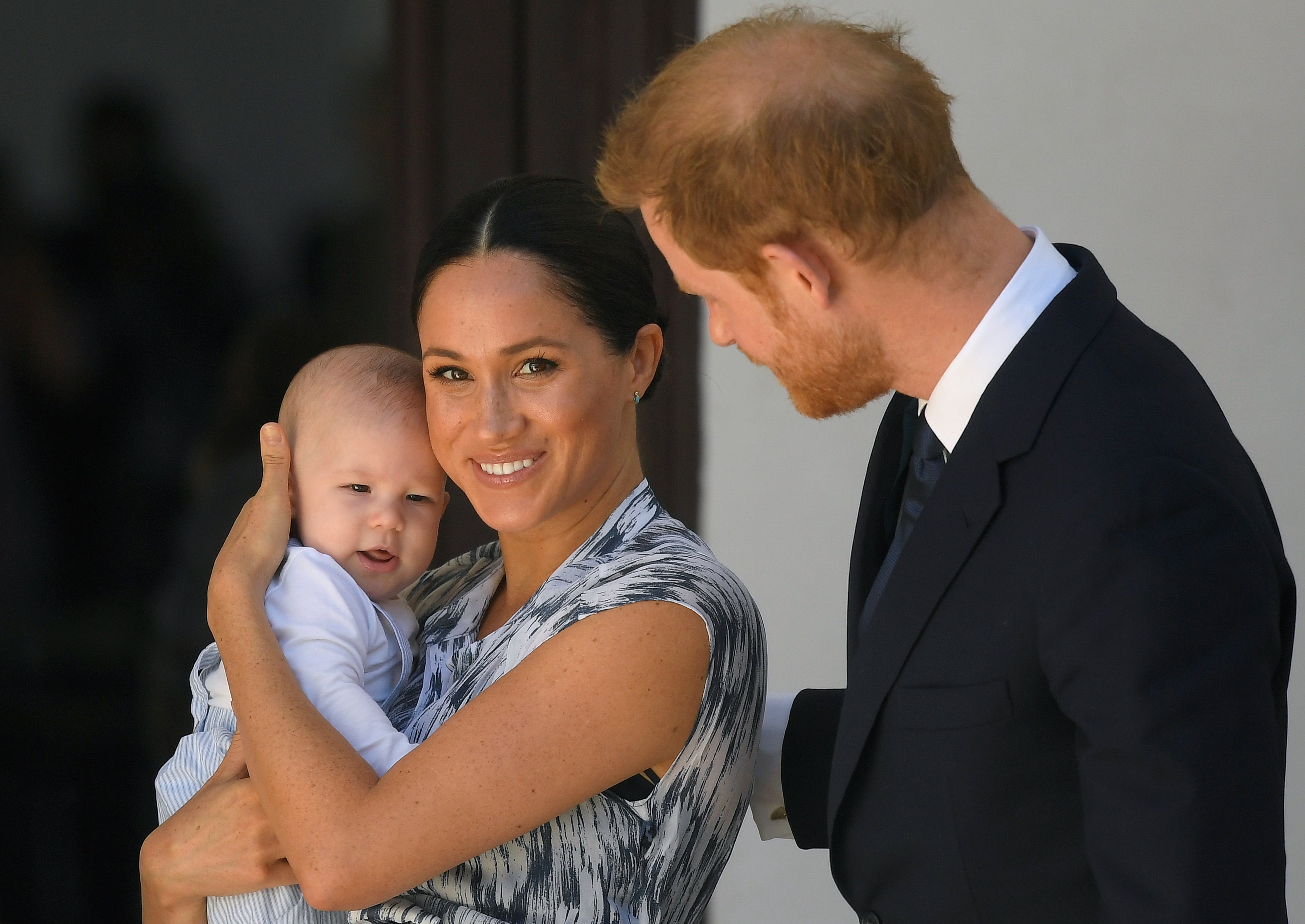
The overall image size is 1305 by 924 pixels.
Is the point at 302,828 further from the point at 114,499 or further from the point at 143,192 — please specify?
the point at 143,192

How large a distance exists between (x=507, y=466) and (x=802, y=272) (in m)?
0.62

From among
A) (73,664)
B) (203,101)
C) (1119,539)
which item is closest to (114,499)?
(73,664)

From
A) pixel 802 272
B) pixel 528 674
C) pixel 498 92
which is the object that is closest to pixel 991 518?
pixel 802 272

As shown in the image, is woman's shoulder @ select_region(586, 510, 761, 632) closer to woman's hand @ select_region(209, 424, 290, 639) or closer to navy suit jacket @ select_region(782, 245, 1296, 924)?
navy suit jacket @ select_region(782, 245, 1296, 924)

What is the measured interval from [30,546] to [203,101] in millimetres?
1081

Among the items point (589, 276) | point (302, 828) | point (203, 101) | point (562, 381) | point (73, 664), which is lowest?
point (73, 664)

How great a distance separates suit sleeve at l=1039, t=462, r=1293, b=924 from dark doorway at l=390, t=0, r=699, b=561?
6.04 ft

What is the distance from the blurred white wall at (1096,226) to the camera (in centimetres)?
297

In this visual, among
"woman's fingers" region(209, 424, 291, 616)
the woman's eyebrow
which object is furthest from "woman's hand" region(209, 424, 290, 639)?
the woman's eyebrow

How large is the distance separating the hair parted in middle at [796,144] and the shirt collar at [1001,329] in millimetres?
Result: 114

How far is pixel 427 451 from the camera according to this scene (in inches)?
73.9

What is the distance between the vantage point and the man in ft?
3.38

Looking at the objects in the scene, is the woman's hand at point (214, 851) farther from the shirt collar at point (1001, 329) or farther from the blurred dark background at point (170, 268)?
the blurred dark background at point (170, 268)

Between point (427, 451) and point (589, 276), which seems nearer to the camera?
point (589, 276)
